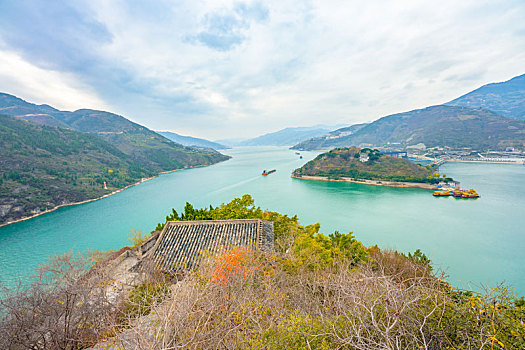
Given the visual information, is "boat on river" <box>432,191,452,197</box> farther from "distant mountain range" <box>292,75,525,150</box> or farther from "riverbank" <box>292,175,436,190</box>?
"distant mountain range" <box>292,75,525,150</box>

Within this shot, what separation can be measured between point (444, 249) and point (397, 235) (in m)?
4.25

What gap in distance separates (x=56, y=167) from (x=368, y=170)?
255 ft

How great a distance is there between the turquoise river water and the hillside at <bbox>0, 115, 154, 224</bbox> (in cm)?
425

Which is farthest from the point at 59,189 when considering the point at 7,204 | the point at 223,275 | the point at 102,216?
the point at 223,275

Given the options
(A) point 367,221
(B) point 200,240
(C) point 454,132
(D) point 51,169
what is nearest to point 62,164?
(D) point 51,169

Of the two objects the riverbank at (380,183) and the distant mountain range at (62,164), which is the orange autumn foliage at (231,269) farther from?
the riverbank at (380,183)

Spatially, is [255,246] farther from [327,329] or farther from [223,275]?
[327,329]

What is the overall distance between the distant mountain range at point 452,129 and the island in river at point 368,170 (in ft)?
185

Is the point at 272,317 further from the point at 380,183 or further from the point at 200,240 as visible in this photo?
the point at 380,183

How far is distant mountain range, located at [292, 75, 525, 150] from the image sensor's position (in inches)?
3568

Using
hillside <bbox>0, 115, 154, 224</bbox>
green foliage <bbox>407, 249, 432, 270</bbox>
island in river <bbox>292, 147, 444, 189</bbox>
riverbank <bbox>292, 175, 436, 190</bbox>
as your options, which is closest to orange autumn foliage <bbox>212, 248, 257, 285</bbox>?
green foliage <bbox>407, 249, 432, 270</bbox>

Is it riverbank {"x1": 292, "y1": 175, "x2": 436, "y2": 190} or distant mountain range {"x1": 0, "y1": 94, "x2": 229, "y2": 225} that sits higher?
distant mountain range {"x1": 0, "y1": 94, "x2": 229, "y2": 225}

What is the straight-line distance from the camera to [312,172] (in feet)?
201

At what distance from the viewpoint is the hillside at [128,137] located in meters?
94.9
